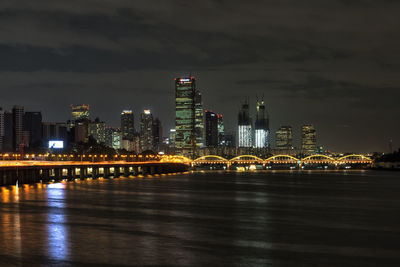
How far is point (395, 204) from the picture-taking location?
65125 millimetres

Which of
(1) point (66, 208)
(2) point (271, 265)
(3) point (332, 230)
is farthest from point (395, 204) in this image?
(2) point (271, 265)

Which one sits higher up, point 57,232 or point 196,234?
point 57,232

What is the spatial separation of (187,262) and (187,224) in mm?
15787

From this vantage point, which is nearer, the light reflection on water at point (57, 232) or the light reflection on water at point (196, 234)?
the light reflection on water at point (196, 234)

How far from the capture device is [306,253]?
2941cm

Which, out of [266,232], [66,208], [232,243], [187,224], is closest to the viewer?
[232,243]

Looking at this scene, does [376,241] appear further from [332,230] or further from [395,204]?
[395,204]

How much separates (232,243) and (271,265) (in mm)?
6856

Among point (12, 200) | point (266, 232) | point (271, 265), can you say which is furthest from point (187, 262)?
point (12, 200)

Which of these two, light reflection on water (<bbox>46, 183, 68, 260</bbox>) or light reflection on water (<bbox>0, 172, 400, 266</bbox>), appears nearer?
light reflection on water (<bbox>0, 172, 400, 266</bbox>)

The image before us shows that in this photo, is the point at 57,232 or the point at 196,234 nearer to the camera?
the point at 196,234

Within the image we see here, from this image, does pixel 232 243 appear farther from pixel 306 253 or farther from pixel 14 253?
pixel 14 253

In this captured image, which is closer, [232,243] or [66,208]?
[232,243]

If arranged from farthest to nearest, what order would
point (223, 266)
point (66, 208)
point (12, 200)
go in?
point (12, 200), point (66, 208), point (223, 266)
